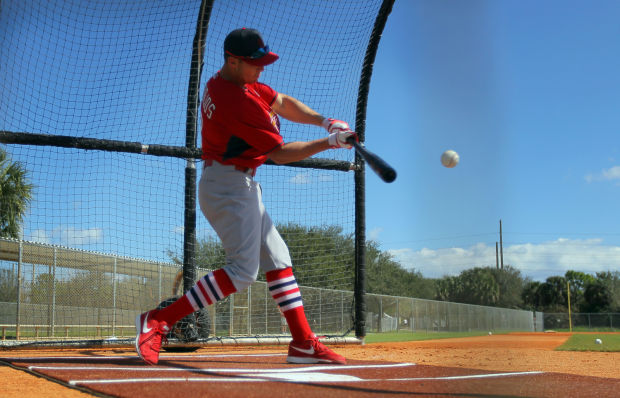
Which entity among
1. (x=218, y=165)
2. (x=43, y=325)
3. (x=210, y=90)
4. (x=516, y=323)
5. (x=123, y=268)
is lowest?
(x=516, y=323)

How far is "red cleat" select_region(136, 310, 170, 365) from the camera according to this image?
334cm

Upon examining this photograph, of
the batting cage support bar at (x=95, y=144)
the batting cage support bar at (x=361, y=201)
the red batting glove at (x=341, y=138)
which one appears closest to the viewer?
the red batting glove at (x=341, y=138)

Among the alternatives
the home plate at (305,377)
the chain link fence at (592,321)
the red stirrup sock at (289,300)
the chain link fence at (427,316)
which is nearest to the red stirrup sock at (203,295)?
the red stirrup sock at (289,300)

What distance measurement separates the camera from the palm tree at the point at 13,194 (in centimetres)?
542

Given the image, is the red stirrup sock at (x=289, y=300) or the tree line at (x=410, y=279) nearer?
the red stirrup sock at (x=289, y=300)

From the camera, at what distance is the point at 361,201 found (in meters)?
6.48

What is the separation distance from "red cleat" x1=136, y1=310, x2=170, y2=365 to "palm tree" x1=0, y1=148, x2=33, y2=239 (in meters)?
2.68

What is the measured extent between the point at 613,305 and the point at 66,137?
2427 inches

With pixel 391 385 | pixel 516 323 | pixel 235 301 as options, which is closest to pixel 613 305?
pixel 516 323

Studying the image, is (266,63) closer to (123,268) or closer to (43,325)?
(123,268)

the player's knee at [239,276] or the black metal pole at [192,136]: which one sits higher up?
the black metal pole at [192,136]

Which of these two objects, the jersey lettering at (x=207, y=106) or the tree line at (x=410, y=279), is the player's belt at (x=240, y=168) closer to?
the jersey lettering at (x=207, y=106)

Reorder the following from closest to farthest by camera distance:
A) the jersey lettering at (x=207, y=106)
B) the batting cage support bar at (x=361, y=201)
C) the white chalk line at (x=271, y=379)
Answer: the white chalk line at (x=271, y=379)
the jersey lettering at (x=207, y=106)
the batting cage support bar at (x=361, y=201)

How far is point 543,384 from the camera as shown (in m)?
2.85
